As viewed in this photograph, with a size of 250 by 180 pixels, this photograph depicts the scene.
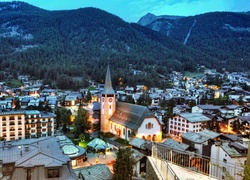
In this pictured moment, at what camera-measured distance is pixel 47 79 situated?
11056 cm

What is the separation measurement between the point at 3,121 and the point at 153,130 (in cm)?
2651

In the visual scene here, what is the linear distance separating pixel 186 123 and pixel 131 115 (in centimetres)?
1043

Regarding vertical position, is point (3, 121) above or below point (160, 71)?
below

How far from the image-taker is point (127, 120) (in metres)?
44.7

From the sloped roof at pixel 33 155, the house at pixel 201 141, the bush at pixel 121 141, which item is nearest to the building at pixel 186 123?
the house at pixel 201 141

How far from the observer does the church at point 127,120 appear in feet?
137

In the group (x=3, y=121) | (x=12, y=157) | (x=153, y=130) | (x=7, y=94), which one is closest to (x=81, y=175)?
(x=12, y=157)

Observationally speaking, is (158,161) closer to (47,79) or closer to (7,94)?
(7,94)

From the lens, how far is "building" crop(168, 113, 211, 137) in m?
43.6

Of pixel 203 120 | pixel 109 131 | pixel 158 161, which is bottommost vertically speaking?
pixel 109 131

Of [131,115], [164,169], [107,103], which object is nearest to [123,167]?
[164,169]

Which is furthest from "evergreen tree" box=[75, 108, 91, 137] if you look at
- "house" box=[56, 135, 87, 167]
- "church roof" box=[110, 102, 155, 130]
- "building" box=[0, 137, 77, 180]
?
"building" box=[0, 137, 77, 180]

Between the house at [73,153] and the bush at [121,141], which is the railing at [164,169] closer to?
the house at [73,153]

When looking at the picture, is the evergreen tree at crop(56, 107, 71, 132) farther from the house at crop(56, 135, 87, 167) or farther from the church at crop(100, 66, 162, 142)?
the house at crop(56, 135, 87, 167)
